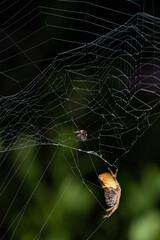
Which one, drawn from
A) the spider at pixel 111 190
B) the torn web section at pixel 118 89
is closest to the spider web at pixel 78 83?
the torn web section at pixel 118 89

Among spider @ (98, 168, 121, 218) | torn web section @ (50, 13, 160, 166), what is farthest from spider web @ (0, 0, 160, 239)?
spider @ (98, 168, 121, 218)

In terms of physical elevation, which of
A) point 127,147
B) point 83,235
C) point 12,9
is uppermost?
point 12,9

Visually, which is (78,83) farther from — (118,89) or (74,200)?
(74,200)

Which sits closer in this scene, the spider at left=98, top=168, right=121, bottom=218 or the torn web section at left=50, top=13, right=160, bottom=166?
the spider at left=98, top=168, right=121, bottom=218

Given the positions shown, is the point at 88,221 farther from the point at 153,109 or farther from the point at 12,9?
the point at 12,9

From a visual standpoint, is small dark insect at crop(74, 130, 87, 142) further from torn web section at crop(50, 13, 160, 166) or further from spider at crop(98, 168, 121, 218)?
spider at crop(98, 168, 121, 218)

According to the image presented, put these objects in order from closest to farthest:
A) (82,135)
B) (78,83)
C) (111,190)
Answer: (111,190), (82,135), (78,83)

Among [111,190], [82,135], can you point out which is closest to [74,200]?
[82,135]

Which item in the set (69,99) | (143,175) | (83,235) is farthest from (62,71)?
(83,235)
